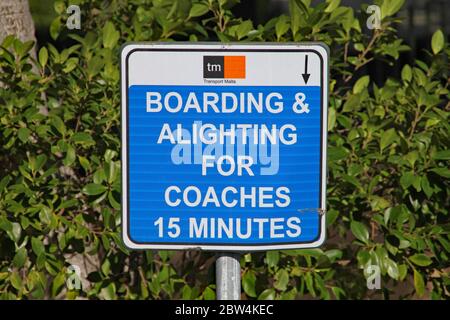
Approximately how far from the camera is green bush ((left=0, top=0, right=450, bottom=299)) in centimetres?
375

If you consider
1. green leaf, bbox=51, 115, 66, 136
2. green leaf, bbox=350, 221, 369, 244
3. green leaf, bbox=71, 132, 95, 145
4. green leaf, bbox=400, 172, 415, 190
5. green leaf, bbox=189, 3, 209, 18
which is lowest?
green leaf, bbox=350, 221, 369, 244

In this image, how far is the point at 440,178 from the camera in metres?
3.80

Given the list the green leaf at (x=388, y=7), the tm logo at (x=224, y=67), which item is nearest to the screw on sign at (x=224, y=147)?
the tm logo at (x=224, y=67)

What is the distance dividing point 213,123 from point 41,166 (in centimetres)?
154

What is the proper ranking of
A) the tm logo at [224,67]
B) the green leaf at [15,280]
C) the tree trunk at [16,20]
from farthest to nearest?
the tree trunk at [16,20] < the green leaf at [15,280] < the tm logo at [224,67]

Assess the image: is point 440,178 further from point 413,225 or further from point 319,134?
point 319,134

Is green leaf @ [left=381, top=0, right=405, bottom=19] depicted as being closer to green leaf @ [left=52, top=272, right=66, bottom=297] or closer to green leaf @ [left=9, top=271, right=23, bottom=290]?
green leaf @ [left=52, top=272, right=66, bottom=297]

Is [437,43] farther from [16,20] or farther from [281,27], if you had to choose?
[16,20]

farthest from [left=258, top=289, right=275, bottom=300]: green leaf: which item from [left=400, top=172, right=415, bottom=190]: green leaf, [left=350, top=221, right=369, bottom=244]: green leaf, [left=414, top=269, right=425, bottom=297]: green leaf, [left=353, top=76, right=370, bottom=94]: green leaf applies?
[left=353, top=76, right=370, bottom=94]: green leaf

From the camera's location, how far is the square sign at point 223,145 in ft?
7.91

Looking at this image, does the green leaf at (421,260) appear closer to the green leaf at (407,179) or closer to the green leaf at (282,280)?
the green leaf at (407,179)

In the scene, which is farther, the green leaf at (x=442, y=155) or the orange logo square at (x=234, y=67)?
the green leaf at (x=442, y=155)

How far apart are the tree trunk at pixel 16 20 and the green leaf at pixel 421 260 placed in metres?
2.11
